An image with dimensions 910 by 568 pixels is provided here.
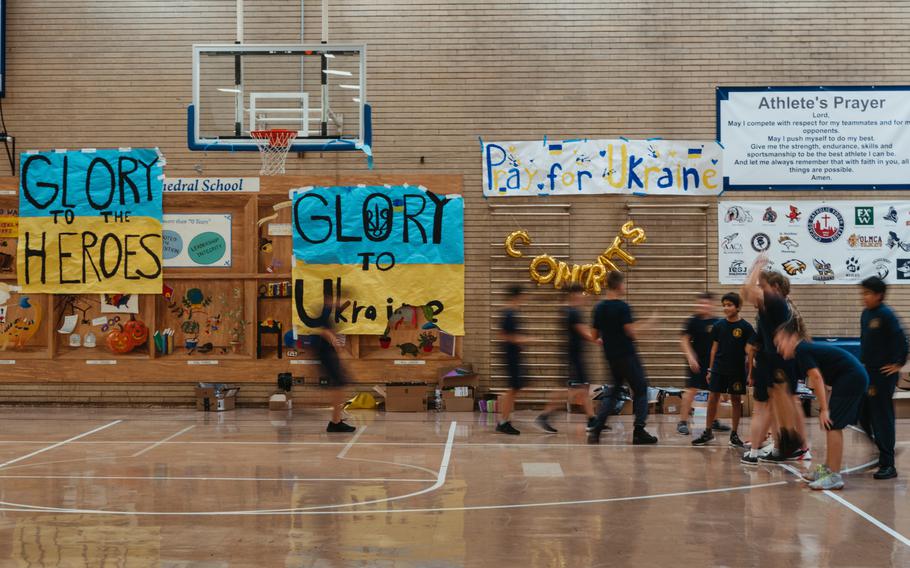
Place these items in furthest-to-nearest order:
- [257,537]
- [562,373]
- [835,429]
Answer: [562,373] → [835,429] → [257,537]

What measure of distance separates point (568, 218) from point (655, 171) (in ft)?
5.18

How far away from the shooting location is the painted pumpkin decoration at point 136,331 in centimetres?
1647

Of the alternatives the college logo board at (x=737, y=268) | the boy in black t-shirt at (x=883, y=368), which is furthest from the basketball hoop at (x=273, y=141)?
the boy in black t-shirt at (x=883, y=368)

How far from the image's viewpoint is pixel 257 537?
7.51m

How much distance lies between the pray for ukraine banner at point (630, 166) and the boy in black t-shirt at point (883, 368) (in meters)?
6.44

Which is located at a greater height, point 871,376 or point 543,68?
point 543,68

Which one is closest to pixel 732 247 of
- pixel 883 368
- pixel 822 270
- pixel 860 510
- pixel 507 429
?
pixel 822 270

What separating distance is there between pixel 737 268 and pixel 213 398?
8.56m

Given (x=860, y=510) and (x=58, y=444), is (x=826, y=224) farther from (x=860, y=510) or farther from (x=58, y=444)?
(x=58, y=444)

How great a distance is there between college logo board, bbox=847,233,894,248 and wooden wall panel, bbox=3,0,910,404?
28.0 inches

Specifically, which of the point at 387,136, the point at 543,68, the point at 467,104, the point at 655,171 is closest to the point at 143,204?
the point at 387,136

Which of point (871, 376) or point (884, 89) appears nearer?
point (871, 376)

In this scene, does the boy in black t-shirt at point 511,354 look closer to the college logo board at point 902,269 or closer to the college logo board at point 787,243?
the college logo board at point 787,243

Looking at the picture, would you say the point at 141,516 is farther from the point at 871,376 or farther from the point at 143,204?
the point at 143,204
